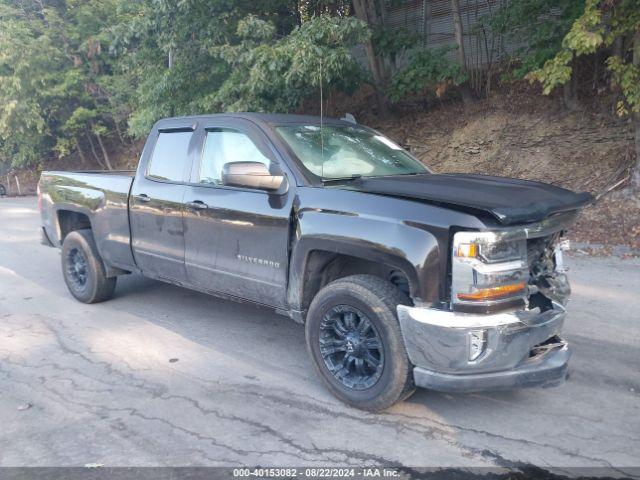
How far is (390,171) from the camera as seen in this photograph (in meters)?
4.84

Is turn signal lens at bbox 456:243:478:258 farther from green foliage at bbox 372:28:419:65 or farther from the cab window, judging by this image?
green foliage at bbox 372:28:419:65

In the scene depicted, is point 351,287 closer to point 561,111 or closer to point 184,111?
point 561,111

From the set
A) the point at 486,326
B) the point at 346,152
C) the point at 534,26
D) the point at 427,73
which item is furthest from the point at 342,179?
the point at 427,73

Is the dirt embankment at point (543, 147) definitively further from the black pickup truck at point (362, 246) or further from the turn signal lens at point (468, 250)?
the turn signal lens at point (468, 250)

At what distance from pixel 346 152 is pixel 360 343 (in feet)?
5.69

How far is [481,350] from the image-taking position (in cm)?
332

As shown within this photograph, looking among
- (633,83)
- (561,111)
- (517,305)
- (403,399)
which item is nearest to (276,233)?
(403,399)

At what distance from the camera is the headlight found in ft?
10.8

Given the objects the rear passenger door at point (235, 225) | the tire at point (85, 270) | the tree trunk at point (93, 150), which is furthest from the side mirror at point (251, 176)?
the tree trunk at point (93, 150)

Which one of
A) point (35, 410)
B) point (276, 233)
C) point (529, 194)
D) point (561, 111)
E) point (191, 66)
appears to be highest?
point (191, 66)

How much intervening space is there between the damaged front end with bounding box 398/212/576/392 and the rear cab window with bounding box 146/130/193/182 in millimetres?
2738

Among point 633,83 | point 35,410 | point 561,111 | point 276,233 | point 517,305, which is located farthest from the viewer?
point 561,111

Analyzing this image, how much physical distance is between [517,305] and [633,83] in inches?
276

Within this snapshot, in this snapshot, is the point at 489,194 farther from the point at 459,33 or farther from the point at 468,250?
the point at 459,33
